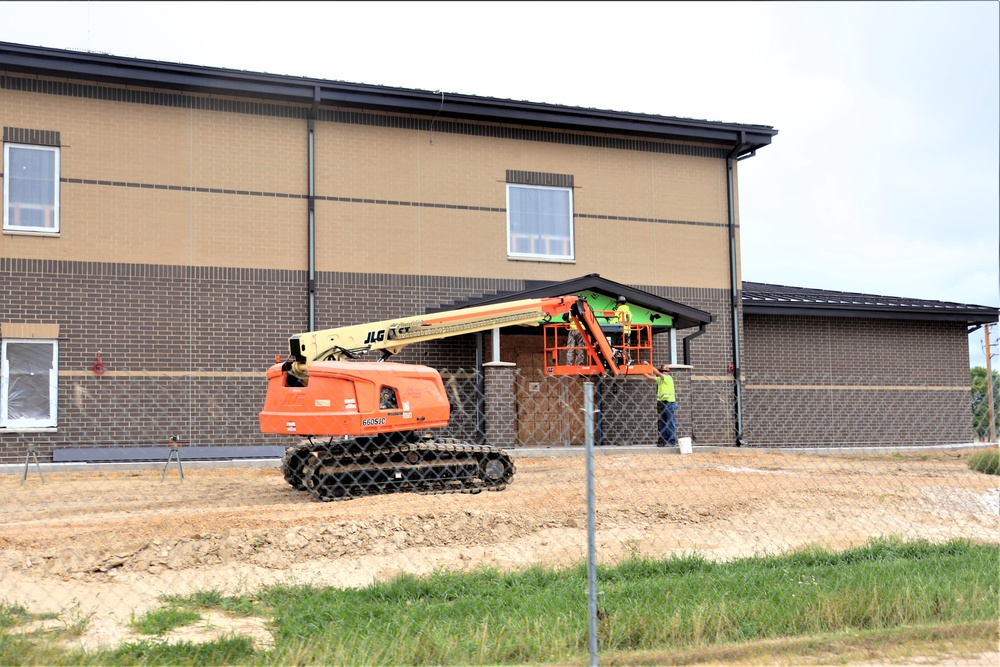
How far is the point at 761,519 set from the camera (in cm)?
1108

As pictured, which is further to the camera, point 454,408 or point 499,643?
point 454,408

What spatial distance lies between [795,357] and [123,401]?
53.7 ft

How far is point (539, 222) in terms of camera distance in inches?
869

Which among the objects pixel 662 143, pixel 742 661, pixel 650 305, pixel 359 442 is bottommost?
pixel 742 661

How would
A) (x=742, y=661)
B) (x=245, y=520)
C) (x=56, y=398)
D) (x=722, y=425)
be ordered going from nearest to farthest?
(x=742, y=661) < (x=245, y=520) < (x=56, y=398) < (x=722, y=425)

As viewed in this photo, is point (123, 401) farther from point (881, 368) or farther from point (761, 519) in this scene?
point (881, 368)

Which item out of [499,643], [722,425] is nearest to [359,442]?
A: [499,643]

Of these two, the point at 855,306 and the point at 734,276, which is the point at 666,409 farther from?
the point at 855,306

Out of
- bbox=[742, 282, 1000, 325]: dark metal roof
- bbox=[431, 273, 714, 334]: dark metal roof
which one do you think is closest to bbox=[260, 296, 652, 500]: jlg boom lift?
bbox=[431, 273, 714, 334]: dark metal roof

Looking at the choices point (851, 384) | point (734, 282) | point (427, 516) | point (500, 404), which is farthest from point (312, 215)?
point (851, 384)

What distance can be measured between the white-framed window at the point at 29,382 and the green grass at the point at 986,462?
16677 millimetres

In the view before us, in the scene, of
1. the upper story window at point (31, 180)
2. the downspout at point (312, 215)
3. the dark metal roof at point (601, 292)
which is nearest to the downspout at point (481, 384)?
the dark metal roof at point (601, 292)

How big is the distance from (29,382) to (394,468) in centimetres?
906

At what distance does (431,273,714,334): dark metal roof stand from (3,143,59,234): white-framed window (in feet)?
26.4
